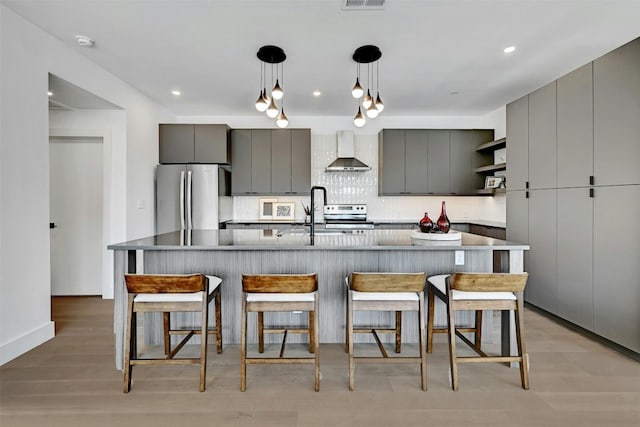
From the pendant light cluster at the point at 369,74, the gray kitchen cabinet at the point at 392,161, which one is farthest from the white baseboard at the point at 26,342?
the gray kitchen cabinet at the point at 392,161

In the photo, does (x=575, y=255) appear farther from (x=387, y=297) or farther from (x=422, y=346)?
(x=387, y=297)

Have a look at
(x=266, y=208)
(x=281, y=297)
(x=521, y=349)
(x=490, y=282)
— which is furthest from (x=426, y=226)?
(x=266, y=208)

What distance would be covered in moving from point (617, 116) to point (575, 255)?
1.23m

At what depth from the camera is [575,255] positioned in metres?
3.07

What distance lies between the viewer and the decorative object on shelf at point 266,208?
5492mm

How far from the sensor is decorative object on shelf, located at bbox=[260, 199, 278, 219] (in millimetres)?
5492

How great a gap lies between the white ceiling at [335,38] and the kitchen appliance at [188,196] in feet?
3.42

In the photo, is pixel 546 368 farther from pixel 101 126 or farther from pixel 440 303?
pixel 101 126

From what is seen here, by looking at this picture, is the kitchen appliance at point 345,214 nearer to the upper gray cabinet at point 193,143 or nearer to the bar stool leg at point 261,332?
the upper gray cabinet at point 193,143

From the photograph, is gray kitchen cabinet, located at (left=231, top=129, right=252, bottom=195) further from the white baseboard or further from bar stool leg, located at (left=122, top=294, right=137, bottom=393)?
bar stool leg, located at (left=122, top=294, right=137, bottom=393)

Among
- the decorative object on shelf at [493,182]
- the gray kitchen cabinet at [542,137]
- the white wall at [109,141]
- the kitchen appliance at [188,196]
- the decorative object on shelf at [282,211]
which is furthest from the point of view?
the decorative object on shelf at [282,211]

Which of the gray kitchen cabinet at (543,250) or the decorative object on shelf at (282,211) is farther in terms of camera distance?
the decorative object on shelf at (282,211)

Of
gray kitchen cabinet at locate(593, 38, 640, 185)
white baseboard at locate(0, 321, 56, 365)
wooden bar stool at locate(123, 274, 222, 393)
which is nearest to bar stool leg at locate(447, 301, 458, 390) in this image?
wooden bar stool at locate(123, 274, 222, 393)

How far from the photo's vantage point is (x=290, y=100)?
4.56 meters
